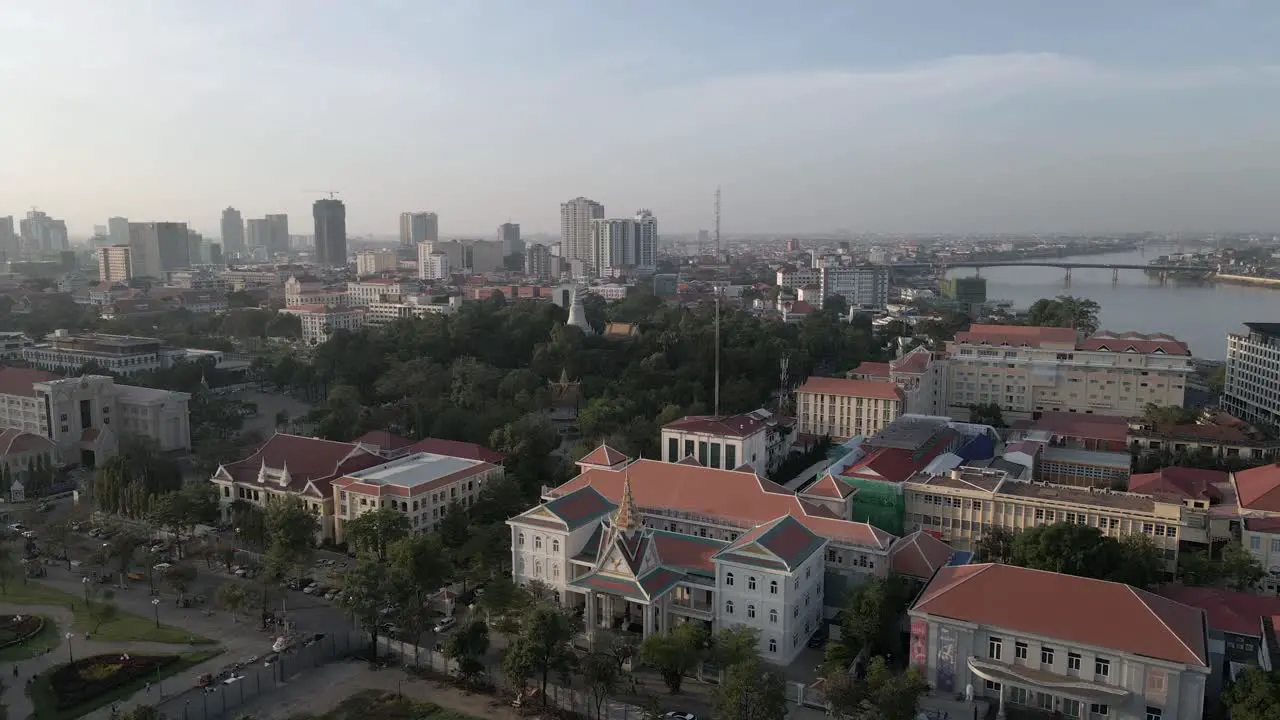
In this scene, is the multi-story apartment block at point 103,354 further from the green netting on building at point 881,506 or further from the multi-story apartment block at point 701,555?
the green netting on building at point 881,506

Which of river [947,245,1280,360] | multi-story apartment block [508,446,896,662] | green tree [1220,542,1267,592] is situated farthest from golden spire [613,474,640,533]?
river [947,245,1280,360]

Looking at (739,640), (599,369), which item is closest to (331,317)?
(599,369)

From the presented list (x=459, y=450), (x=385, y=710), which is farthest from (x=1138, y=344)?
(x=385, y=710)

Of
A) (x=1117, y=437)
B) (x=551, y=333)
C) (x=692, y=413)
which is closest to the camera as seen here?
(x=1117, y=437)

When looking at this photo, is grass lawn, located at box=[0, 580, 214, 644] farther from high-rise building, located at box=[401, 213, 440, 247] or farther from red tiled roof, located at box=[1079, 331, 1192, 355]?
high-rise building, located at box=[401, 213, 440, 247]

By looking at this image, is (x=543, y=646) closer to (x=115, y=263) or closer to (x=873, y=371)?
(x=873, y=371)

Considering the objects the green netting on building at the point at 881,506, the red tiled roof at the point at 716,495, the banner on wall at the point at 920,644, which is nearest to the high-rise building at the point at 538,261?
the red tiled roof at the point at 716,495

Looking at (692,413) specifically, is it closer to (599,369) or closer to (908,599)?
(599,369)
